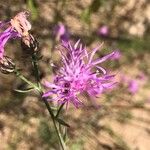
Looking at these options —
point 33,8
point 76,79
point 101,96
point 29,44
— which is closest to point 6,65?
point 29,44

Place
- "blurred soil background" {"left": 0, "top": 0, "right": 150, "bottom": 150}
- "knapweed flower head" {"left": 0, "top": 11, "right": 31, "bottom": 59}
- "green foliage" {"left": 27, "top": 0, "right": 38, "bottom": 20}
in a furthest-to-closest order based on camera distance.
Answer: "green foliage" {"left": 27, "top": 0, "right": 38, "bottom": 20} → "blurred soil background" {"left": 0, "top": 0, "right": 150, "bottom": 150} → "knapweed flower head" {"left": 0, "top": 11, "right": 31, "bottom": 59}

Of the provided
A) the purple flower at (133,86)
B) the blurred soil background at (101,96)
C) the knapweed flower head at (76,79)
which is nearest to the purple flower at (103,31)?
the blurred soil background at (101,96)

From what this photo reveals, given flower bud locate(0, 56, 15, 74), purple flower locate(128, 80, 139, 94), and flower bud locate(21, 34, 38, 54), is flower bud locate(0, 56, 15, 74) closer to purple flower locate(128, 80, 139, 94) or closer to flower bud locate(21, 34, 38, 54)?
flower bud locate(21, 34, 38, 54)

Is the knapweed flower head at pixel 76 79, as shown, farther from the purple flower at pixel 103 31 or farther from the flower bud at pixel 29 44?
the purple flower at pixel 103 31

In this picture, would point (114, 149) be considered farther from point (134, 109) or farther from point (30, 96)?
point (30, 96)

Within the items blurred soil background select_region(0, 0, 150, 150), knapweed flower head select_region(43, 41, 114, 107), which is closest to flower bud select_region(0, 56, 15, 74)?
knapweed flower head select_region(43, 41, 114, 107)

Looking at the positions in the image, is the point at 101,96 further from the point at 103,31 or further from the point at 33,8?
the point at 33,8

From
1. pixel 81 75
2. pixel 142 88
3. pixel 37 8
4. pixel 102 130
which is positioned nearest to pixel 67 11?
pixel 37 8
